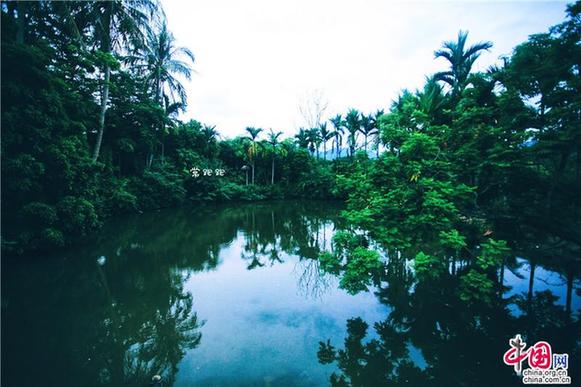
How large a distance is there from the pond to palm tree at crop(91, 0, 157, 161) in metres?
8.76

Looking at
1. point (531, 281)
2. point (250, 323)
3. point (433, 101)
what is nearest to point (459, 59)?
point (433, 101)

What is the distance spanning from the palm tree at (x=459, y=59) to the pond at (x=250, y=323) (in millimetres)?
9243

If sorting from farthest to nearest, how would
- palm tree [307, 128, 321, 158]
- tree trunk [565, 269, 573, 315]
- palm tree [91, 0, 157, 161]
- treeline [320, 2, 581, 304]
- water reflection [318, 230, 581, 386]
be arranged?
palm tree [307, 128, 321, 158] < palm tree [91, 0, 157, 161] < tree trunk [565, 269, 573, 315] < treeline [320, 2, 581, 304] < water reflection [318, 230, 581, 386]

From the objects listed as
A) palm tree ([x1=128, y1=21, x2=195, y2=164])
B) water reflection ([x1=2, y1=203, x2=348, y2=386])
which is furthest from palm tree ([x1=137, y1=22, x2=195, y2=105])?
water reflection ([x1=2, y1=203, x2=348, y2=386])

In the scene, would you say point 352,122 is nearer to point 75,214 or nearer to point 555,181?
point 555,181

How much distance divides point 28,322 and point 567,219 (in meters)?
15.0

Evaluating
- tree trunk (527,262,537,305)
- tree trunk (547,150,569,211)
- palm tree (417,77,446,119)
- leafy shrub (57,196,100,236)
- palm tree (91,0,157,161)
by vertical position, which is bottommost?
tree trunk (527,262,537,305)

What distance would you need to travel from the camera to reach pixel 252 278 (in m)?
8.38

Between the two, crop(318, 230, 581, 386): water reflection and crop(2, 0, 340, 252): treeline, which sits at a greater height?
crop(2, 0, 340, 252): treeline

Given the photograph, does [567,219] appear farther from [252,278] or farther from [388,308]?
[252,278]

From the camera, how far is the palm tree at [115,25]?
1289 centimetres

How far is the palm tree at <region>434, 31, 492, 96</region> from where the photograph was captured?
12.4 metres

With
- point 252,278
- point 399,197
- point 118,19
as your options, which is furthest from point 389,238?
point 118,19

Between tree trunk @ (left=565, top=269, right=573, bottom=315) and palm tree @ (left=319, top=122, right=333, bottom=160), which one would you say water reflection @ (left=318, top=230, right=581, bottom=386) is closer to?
tree trunk @ (left=565, top=269, right=573, bottom=315)
